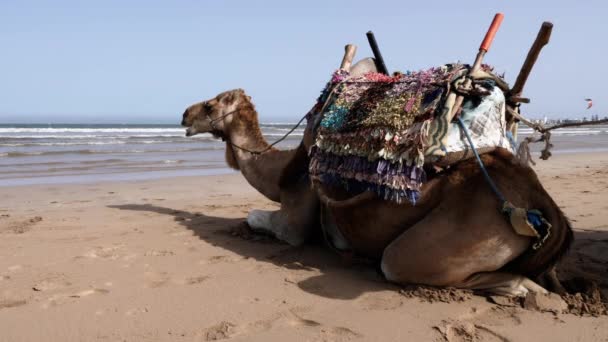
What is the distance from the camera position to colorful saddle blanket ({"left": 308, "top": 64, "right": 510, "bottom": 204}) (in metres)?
4.07

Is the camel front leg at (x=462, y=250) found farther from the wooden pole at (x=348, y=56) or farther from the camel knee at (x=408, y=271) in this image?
the wooden pole at (x=348, y=56)

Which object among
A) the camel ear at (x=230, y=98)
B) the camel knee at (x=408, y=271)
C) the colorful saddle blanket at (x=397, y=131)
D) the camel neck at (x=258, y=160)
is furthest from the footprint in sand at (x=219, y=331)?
the camel ear at (x=230, y=98)

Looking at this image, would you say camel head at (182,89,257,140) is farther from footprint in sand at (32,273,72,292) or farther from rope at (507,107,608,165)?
rope at (507,107,608,165)

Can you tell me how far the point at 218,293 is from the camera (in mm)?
4340

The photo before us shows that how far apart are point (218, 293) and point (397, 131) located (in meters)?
1.69

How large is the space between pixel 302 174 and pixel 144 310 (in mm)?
2208

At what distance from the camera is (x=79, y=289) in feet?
14.4

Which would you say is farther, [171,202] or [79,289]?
[171,202]

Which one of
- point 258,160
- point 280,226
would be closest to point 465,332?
point 280,226

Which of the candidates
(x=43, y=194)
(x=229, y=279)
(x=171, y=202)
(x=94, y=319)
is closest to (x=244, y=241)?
(x=229, y=279)

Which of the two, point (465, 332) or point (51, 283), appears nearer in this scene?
point (465, 332)

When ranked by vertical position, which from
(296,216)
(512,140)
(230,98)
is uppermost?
(230,98)

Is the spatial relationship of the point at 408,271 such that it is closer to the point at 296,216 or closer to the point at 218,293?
the point at 218,293

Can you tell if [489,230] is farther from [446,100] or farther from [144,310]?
[144,310]
